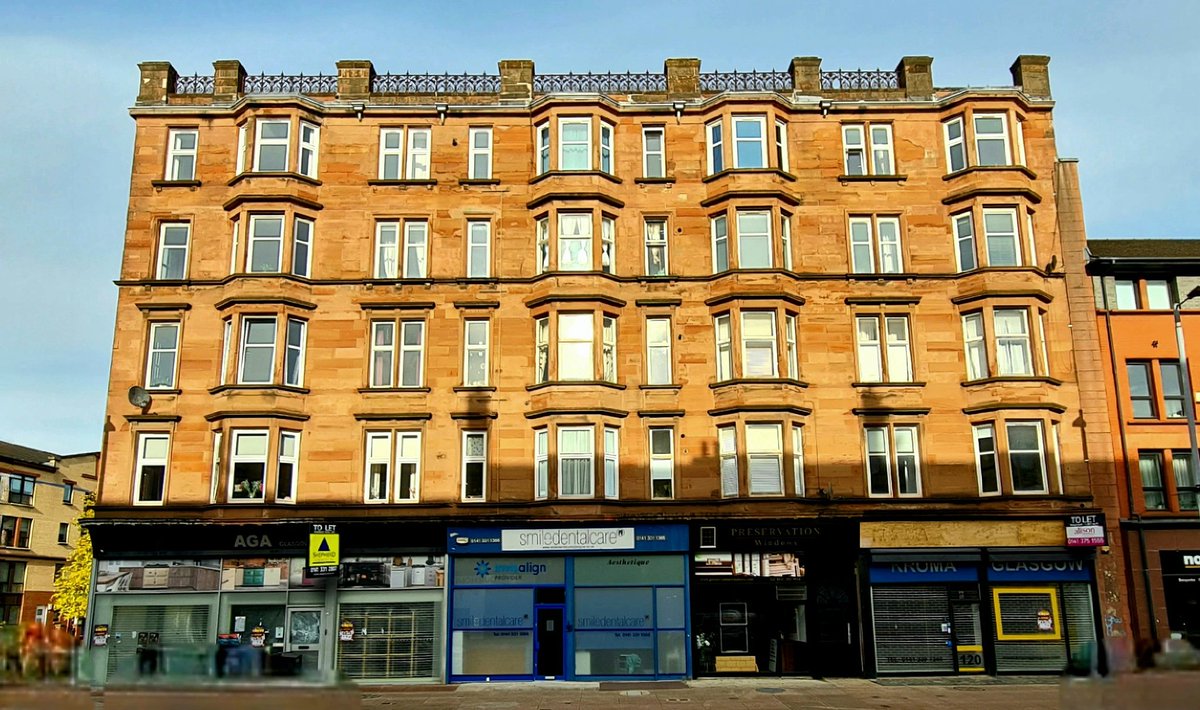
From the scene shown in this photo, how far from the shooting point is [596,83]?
1243 inches

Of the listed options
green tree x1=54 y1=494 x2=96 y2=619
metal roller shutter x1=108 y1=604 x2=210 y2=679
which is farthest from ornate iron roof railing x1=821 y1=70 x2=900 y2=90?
green tree x1=54 y1=494 x2=96 y2=619

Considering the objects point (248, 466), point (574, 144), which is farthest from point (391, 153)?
point (248, 466)

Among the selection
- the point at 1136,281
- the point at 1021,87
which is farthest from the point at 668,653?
the point at 1021,87

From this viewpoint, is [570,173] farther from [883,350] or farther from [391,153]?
[883,350]

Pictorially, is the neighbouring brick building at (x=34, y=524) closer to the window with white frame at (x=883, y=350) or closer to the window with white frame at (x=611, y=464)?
the window with white frame at (x=611, y=464)

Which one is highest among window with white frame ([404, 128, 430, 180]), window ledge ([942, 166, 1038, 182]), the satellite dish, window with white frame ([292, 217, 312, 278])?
window with white frame ([404, 128, 430, 180])

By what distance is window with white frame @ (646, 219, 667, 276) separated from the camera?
29.8 metres

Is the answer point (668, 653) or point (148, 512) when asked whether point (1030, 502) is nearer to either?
point (668, 653)

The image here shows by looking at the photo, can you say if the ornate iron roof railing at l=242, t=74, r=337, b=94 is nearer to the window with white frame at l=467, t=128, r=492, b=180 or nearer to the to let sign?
the window with white frame at l=467, t=128, r=492, b=180

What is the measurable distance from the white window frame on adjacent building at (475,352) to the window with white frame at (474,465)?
1.58 m

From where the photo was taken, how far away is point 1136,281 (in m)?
30.0

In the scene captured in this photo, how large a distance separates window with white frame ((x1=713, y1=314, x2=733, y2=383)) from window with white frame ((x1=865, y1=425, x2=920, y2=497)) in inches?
174

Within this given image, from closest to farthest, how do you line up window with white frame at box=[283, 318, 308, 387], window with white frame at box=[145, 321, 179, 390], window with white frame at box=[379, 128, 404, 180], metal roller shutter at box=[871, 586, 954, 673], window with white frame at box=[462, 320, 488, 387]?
metal roller shutter at box=[871, 586, 954, 673]
window with white frame at box=[283, 318, 308, 387]
window with white frame at box=[145, 321, 179, 390]
window with white frame at box=[462, 320, 488, 387]
window with white frame at box=[379, 128, 404, 180]

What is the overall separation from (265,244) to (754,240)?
14662mm
